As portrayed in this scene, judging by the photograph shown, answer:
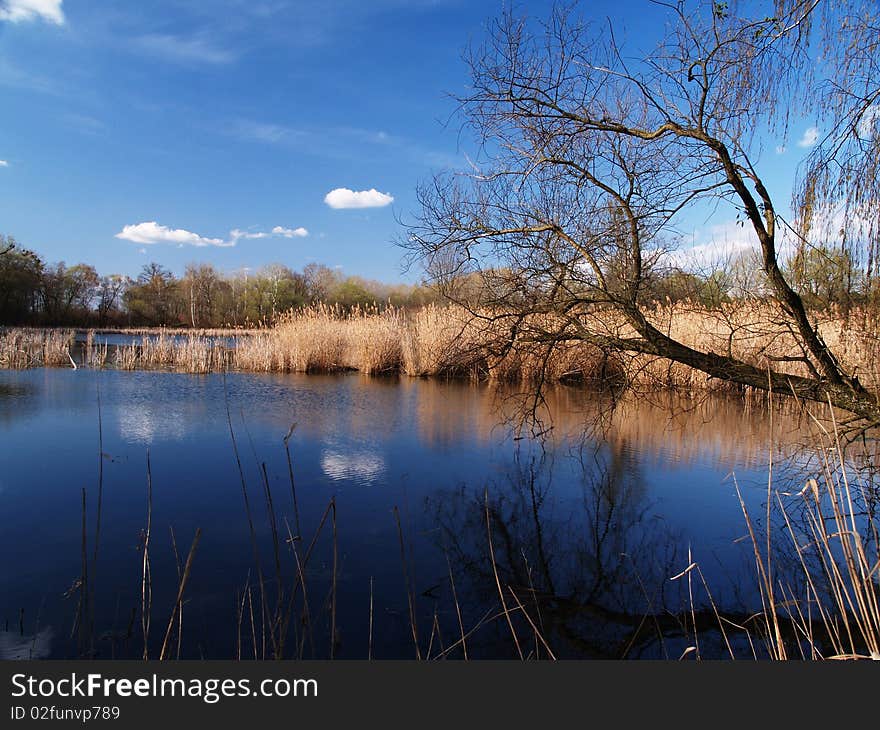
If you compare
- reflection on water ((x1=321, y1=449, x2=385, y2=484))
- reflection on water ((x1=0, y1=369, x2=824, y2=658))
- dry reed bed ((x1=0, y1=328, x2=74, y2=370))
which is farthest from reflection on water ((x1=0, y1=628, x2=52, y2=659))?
dry reed bed ((x1=0, y1=328, x2=74, y2=370))

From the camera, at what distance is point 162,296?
1341 inches

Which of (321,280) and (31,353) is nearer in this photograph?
(31,353)

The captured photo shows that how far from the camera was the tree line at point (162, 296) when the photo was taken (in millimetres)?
24000

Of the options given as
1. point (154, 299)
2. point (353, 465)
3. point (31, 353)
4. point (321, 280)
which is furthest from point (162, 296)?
point (353, 465)

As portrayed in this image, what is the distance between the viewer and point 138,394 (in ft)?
25.0

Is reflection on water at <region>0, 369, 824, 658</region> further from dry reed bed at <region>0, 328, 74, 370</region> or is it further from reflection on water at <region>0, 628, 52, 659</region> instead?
dry reed bed at <region>0, 328, 74, 370</region>

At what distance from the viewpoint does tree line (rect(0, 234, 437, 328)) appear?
24.0 meters

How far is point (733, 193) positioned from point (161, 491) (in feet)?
12.4

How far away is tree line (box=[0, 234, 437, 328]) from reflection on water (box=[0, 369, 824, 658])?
741 inches

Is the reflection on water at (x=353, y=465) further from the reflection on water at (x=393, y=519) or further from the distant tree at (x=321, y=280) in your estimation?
the distant tree at (x=321, y=280)

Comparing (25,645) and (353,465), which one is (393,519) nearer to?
(353,465)

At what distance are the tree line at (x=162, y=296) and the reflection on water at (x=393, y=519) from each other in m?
18.8

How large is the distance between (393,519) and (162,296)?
1385 inches

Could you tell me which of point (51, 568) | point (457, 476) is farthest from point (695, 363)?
point (51, 568)
